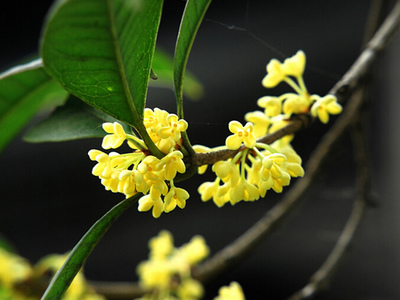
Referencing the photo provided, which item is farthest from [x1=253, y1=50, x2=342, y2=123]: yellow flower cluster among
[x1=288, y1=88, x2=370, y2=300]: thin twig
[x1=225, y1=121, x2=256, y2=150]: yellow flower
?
[x1=288, y1=88, x2=370, y2=300]: thin twig

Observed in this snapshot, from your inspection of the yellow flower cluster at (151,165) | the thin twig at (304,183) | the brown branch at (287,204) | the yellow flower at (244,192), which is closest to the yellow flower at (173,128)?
the yellow flower cluster at (151,165)

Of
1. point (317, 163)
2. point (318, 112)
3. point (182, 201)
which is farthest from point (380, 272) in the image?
point (182, 201)

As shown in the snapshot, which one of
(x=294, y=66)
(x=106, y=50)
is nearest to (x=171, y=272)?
(x=294, y=66)

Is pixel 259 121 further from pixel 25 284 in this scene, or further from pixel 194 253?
pixel 25 284

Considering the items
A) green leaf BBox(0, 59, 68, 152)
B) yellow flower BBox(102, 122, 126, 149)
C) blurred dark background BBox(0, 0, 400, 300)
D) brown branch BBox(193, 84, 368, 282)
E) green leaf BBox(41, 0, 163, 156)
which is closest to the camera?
green leaf BBox(41, 0, 163, 156)

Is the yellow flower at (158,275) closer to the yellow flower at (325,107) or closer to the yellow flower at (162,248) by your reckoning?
the yellow flower at (162,248)

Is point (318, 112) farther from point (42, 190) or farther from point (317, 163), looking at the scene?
point (42, 190)

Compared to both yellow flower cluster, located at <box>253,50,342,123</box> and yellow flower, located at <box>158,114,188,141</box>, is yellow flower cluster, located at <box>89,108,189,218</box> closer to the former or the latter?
yellow flower, located at <box>158,114,188,141</box>
